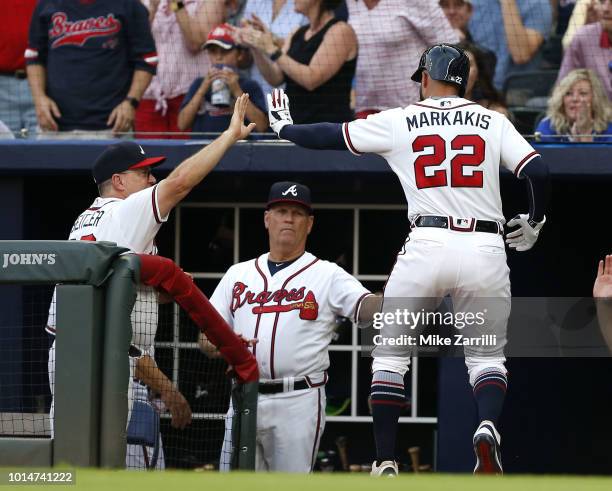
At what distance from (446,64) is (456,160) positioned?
47 cm

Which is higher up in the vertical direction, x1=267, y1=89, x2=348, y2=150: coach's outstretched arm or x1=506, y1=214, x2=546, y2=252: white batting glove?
x1=267, y1=89, x2=348, y2=150: coach's outstretched arm

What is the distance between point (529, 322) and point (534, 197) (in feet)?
8.05

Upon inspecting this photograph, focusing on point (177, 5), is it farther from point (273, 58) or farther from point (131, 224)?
point (131, 224)

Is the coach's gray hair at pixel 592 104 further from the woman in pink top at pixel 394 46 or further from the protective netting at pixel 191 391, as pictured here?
the protective netting at pixel 191 391

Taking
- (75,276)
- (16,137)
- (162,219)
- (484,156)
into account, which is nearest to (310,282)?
→ (162,219)

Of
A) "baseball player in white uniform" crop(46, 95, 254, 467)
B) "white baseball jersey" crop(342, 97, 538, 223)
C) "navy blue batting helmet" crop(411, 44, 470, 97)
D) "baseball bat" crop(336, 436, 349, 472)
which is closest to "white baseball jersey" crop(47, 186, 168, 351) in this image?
"baseball player in white uniform" crop(46, 95, 254, 467)

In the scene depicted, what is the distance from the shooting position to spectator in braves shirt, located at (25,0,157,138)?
8.31m

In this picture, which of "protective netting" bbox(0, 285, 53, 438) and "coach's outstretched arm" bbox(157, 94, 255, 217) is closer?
"coach's outstretched arm" bbox(157, 94, 255, 217)

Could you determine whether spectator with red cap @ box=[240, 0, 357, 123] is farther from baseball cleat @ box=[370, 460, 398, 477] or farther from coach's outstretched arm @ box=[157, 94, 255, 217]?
baseball cleat @ box=[370, 460, 398, 477]

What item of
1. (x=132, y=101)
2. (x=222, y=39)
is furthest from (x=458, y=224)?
(x=132, y=101)

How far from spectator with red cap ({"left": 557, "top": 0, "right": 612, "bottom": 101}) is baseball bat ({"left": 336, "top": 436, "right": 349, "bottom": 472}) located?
2.65 metres

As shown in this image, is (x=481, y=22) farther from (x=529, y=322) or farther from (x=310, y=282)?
(x=310, y=282)

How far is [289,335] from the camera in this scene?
6.56m

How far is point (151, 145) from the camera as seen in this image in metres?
7.86
